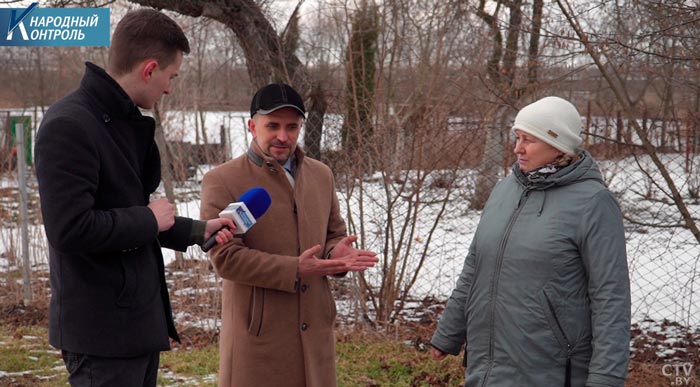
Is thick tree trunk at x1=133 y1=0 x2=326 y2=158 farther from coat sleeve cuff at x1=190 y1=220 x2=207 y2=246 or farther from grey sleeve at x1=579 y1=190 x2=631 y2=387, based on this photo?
grey sleeve at x1=579 y1=190 x2=631 y2=387

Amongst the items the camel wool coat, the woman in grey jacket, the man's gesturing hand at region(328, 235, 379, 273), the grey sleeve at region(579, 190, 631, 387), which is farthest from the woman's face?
the camel wool coat

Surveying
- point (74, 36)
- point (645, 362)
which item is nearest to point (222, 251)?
point (645, 362)

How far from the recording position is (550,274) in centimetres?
293

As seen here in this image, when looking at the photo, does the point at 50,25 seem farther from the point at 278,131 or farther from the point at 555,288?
the point at 555,288

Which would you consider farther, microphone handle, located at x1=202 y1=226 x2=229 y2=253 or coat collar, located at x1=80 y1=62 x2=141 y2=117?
microphone handle, located at x1=202 y1=226 x2=229 y2=253

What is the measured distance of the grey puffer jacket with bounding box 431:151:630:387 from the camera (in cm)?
283

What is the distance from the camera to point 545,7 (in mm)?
5695

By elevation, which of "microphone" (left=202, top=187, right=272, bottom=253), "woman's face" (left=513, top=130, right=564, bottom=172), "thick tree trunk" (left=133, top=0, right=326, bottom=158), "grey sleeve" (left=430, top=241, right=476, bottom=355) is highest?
"thick tree trunk" (left=133, top=0, right=326, bottom=158)

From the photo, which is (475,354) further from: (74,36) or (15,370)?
(74,36)

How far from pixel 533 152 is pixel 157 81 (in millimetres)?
1554

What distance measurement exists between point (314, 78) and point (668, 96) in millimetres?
3067

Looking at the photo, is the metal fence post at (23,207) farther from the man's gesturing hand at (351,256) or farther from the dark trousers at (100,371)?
the dark trousers at (100,371)

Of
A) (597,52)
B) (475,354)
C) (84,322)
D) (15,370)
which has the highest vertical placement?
(597,52)

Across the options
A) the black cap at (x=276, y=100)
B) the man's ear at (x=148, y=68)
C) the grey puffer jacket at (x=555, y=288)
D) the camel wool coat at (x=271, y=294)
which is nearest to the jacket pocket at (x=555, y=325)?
the grey puffer jacket at (x=555, y=288)
